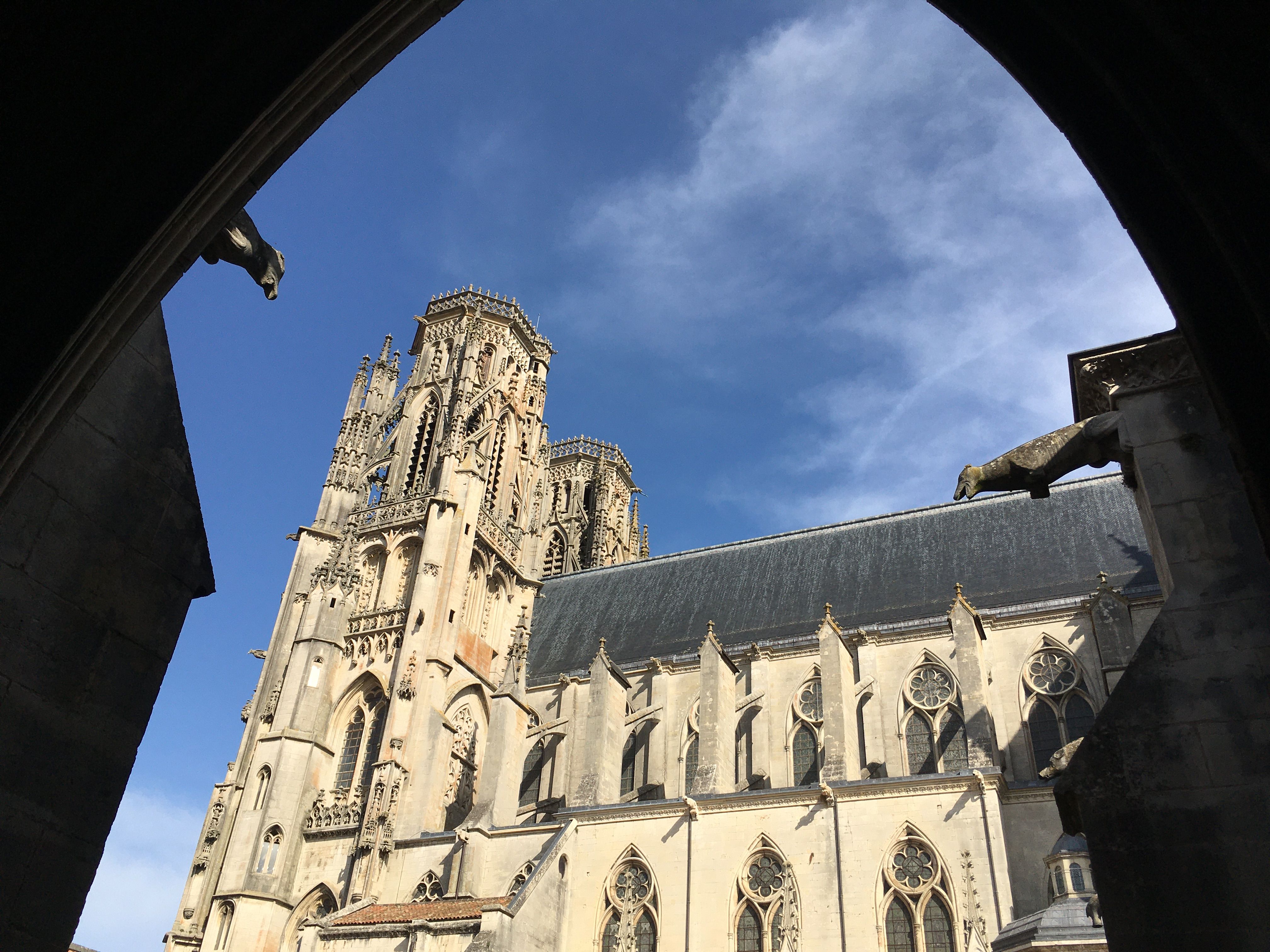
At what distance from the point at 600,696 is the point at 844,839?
725cm

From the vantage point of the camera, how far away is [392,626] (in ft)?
89.0

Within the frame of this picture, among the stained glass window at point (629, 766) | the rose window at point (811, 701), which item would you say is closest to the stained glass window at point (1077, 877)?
the rose window at point (811, 701)

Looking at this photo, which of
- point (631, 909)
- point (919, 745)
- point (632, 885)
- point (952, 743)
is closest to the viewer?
point (631, 909)

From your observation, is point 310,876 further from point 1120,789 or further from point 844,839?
point 1120,789

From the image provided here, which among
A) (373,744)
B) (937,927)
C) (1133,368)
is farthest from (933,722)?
(1133,368)

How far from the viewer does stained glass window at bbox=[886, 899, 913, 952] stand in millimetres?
17078

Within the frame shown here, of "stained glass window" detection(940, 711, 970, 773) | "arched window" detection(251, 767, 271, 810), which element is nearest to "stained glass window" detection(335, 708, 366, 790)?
"arched window" detection(251, 767, 271, 810)

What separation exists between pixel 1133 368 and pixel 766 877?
49.8 feet

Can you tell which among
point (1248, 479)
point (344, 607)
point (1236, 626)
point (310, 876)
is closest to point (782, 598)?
point (344, 607)

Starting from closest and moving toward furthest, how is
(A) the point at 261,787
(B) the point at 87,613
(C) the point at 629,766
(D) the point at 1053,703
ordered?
1. (B) the point at 87,613
2. (D) the point at 1053,703
3. (A) the point at 261,787
4. (C) the point at 629,766

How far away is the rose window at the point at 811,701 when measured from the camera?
77.2 feet

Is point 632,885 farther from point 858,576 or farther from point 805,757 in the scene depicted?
point 858,576

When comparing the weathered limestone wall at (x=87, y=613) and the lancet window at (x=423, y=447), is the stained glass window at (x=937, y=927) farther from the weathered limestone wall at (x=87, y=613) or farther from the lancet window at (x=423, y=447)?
the lancet window at (x=423, y=447)

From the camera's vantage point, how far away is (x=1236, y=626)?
15.9ft
